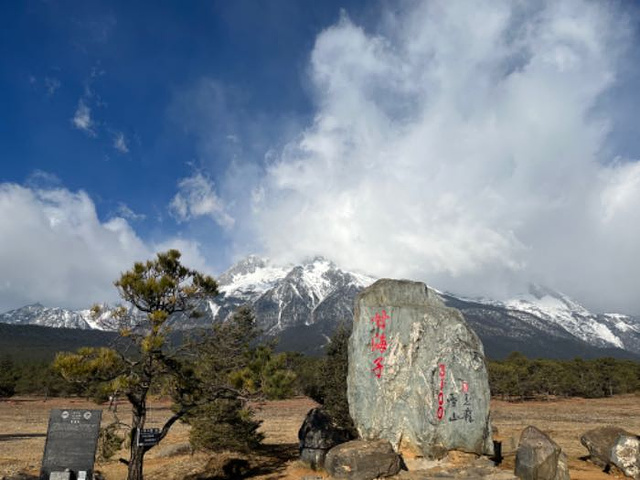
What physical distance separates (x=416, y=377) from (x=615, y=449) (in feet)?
26.5

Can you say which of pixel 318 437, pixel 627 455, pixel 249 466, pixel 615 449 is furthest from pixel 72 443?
pixel 627 455

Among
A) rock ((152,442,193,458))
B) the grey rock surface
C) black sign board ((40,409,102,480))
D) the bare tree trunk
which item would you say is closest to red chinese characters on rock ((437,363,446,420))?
the grey rock surface

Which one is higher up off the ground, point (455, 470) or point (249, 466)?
point (455, 470)

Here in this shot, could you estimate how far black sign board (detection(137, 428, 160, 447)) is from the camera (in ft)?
40.4

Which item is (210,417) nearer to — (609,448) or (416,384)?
(416,384)

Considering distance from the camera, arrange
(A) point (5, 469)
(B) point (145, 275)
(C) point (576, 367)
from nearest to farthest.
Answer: (B) point (145, 275), (A) point (5, 469), (C) point (576, 367)

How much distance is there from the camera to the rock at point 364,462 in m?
13.3

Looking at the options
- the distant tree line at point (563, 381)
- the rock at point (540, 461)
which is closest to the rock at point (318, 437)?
the rock at point (540, 461)

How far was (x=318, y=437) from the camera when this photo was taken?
A: 1811 cm

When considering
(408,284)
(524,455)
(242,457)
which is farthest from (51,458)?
(524,455)

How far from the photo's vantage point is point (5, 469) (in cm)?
1755

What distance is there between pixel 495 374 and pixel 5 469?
242 ft

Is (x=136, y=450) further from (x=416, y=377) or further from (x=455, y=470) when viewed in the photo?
(x=455, y=470)

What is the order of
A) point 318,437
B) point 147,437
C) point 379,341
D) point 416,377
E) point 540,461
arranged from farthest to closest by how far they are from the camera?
point 318,437 < point 379,341 < point 416,377 < point 540,461 < point 147,437
